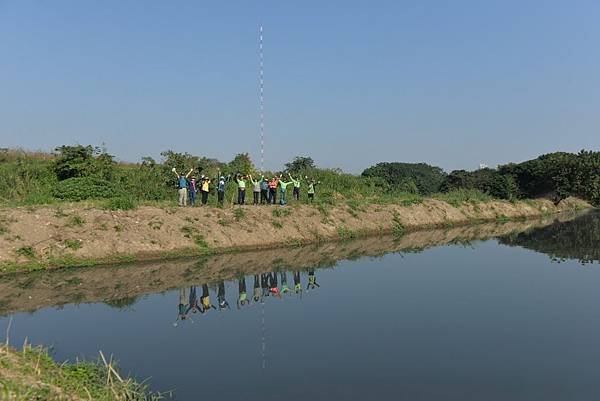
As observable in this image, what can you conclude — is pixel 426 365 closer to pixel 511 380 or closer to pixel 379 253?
pixel 511 380

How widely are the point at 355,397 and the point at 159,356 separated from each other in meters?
4.05

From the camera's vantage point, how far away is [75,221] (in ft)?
68.9

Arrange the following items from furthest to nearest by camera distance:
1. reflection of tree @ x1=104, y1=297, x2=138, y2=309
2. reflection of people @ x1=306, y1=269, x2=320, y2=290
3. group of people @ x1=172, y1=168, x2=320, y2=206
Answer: group of people @ x1=172, y1=168, x2=320, y2=206 → reflection of people @ x1=306, y1=269, x2=320, y2=290 → reflection of tree @ x1=104, y1=297, x2=138, y2=309

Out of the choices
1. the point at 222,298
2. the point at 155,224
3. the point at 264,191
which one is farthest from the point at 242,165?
the point at 222,298

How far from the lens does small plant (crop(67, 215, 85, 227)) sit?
68.4ft

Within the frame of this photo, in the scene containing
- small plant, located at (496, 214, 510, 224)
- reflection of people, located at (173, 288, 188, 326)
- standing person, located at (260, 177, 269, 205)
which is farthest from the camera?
small plant, located at (496, 214, 510, 224)

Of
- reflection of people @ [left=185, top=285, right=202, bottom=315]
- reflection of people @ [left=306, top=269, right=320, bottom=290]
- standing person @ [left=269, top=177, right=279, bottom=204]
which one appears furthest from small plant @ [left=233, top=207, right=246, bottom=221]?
reflection of people @ [left=185, top=285, right=202, bottom=315]

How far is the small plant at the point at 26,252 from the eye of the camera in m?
18.5

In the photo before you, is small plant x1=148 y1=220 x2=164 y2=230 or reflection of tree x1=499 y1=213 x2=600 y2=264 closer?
small plant x1=148 y1=220 x2=164 y2=230

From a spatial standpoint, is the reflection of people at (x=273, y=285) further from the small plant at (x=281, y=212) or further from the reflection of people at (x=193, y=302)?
the small plant at (x=281, y=212)

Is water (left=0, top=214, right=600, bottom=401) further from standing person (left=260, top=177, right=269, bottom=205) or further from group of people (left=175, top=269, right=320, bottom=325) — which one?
standing person (left=260, top=177, right=269, bottom=205)

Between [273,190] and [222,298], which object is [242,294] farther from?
[273,190]

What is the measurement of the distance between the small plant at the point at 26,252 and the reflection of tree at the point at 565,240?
21.3m

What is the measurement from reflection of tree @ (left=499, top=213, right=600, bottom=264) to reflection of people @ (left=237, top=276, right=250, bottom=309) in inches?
561
